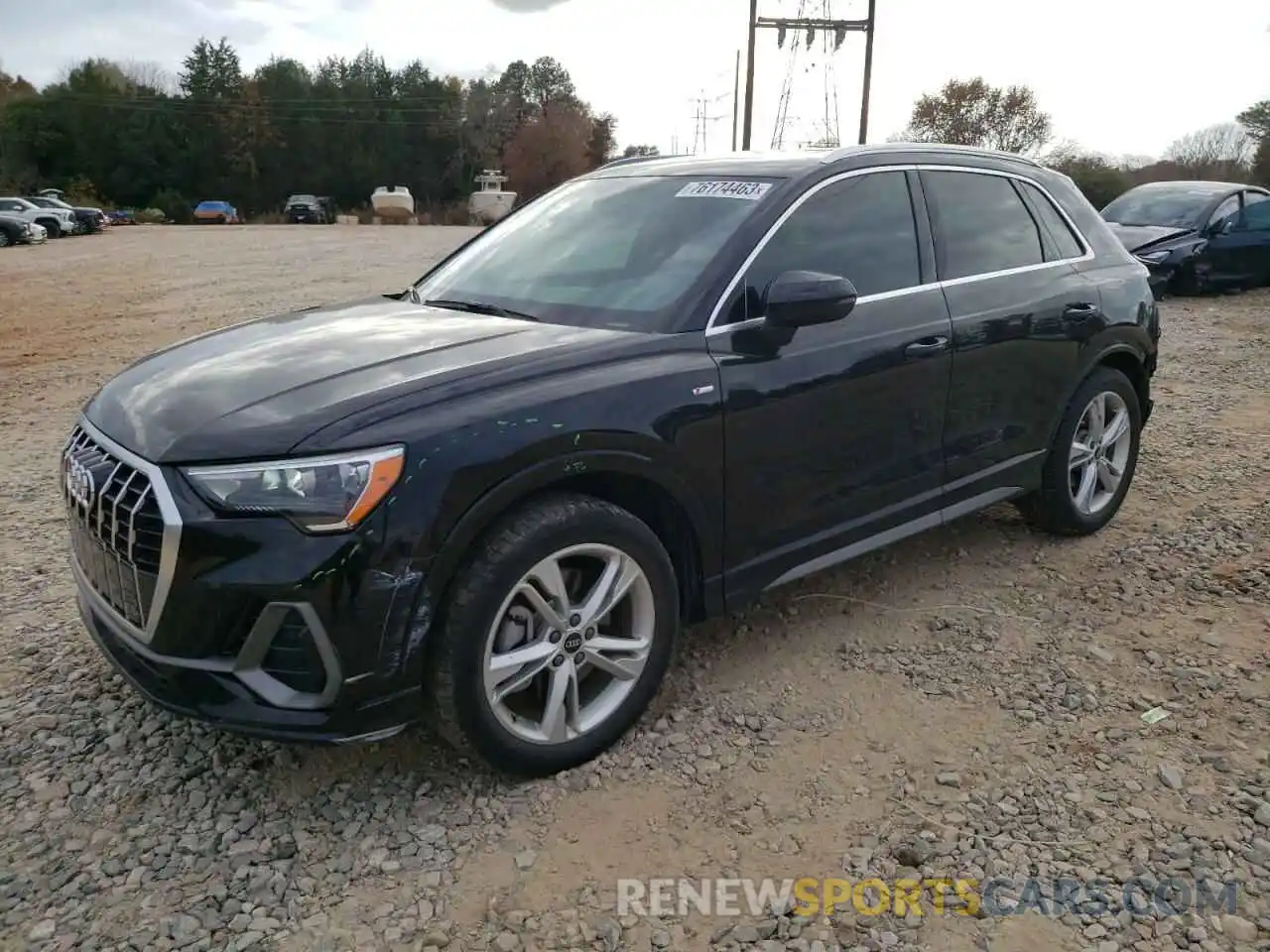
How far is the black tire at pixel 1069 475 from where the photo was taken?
14.8ft

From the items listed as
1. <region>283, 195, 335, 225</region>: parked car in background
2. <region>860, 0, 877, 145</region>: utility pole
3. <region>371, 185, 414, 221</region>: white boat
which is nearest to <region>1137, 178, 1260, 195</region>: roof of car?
<region>860, 0, 877, 145</region>: utility pole

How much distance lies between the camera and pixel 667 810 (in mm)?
2822

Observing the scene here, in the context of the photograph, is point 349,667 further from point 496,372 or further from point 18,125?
point 18,125

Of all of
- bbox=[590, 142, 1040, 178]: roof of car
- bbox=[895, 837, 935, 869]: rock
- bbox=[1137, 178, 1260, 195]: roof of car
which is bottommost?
bbox=[895, 837, 935, 869]: rock

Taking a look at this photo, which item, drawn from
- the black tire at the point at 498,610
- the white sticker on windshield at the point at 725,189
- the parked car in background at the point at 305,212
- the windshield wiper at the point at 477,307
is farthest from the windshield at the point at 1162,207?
the parked car in background at the point at 305,212

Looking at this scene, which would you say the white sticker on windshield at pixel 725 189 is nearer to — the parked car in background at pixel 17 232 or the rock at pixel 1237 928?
the rock at pixel 1237 928

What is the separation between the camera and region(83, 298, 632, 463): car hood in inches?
100

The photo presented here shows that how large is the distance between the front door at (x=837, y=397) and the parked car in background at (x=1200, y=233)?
11.1 metres

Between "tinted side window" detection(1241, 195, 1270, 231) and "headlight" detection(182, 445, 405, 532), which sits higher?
"tinted side window" detection(1241, 195, 1270, 231)

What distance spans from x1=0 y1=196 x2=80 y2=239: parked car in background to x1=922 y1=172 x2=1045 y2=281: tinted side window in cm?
3154

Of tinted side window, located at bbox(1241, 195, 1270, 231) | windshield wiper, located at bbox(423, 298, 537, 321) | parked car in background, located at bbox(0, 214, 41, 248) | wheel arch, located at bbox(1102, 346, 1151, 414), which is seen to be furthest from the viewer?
parked car in background, located at bbox(0, 214, 41, 248)

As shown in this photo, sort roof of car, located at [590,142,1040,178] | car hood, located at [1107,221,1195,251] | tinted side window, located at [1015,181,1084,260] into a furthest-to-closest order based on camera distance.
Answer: car hood, located at [1107,221,1195,251], tinted side window, located at [1015,181,1084,260], roof of car, located at [590,142,1040,178]

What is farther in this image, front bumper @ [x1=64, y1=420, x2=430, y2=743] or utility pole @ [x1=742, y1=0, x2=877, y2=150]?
utility pole @ [x1=742, y1=0, x2=877, y2=150]

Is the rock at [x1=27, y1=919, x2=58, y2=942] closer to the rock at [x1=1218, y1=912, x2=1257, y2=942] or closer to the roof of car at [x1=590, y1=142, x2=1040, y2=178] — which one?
the rock at [x1=1218, y1=912, x2=1257, y2=942]
